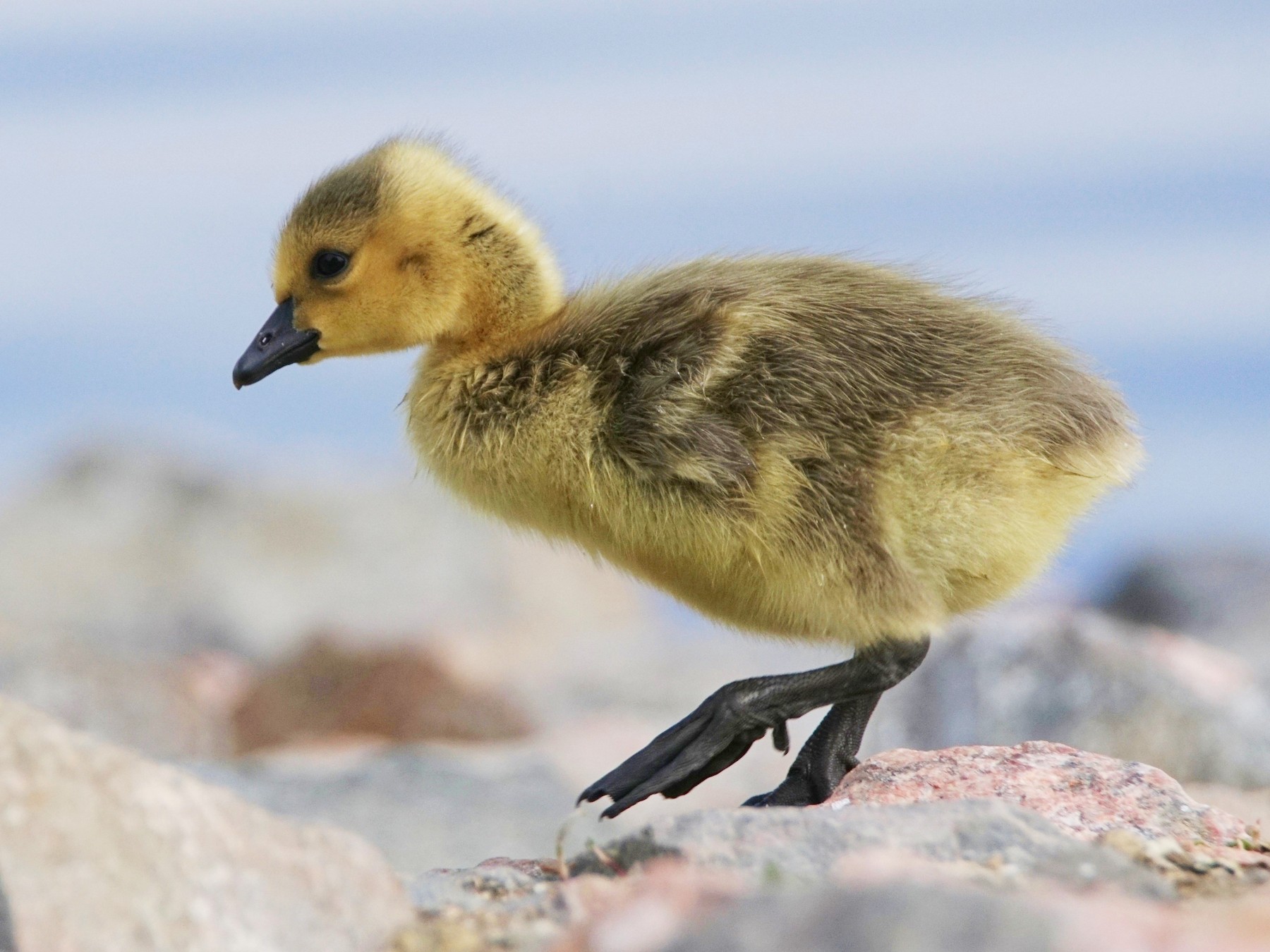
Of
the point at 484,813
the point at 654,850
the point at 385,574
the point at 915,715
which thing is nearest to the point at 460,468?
the point at 654,850

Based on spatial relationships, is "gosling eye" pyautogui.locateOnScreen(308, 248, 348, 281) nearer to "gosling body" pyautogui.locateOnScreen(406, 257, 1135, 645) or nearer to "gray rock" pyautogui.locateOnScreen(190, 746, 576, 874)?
"gosling body" pyautogui.locateOnScreen(406, 257, 1135, 645)

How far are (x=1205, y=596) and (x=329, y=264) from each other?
7237 millimetres

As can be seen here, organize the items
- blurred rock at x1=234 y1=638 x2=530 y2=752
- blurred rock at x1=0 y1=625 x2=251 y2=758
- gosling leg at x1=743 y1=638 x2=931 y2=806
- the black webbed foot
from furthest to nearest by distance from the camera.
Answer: blurred rock at x1=234 y1=638 x2=530 y2=752, blurred rock at x1=0 y1=625 x2=251 y2=758, gosling leg at x1=743 y1=638 x2=931 y2=806, the black webbed foot

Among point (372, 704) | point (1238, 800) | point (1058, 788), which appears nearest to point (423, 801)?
point (372, 704)

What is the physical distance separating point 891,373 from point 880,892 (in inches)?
65.7

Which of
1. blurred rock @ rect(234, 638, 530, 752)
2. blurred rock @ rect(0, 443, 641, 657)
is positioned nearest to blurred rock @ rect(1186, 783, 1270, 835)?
blurred rock @ rect(234, 638, 530, 752)

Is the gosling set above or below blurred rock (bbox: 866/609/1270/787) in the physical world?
above

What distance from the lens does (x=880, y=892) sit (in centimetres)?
191

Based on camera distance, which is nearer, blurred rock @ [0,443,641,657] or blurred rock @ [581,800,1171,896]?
blurred rock @ [581,800,1171,896]

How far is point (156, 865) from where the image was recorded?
7.84 feet

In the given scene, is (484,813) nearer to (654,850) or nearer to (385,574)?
(654,850)

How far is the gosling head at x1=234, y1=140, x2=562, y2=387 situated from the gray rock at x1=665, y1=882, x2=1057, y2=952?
2113mm

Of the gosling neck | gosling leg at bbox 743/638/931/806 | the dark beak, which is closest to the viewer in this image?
gosling leg at bbox 743/638/931/806

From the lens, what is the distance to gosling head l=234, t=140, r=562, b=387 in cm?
385
